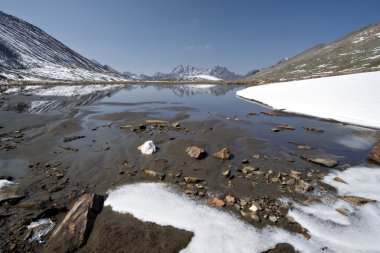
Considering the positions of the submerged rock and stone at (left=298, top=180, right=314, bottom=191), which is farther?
the submerged rock

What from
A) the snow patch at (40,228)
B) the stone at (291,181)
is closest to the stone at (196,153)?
the stone at (291,181)

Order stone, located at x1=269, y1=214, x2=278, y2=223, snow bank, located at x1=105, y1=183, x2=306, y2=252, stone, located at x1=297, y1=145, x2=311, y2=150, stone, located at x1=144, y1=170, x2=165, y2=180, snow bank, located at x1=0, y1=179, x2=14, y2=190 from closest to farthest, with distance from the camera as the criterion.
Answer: snow bank, located at x1=105, y1=183, x2=306, y2=252
stone, located at x1=269, y1=214, x2=278, y2=223
snow bank, located at x1=0, y1=179, x2=14, y2=190
stone, located at x1=144, y1=170, x2=165, y2=180
stone, located at x1=297, y1=145, x2=311, y2=150

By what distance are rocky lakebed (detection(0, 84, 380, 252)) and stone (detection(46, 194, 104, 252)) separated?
0.11 ft

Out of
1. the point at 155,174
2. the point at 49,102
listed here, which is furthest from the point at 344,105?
the point at 49,102

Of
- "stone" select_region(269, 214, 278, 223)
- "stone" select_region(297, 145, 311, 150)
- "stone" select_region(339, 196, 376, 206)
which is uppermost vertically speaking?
"stone" select_region(339, 196, 376, 206)

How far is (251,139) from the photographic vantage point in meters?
16.4

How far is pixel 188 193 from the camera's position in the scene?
9.16 meters

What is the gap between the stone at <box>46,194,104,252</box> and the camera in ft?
→ 20.9

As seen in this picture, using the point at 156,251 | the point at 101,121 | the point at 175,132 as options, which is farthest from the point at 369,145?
the point at 101,121

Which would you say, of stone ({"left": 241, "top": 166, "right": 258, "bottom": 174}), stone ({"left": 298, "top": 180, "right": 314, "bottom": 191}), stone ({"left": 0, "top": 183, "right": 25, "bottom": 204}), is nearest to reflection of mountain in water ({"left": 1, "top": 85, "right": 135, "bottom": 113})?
stone ({"left": 0, "top": 183, "right": 25, "bottom": 204})

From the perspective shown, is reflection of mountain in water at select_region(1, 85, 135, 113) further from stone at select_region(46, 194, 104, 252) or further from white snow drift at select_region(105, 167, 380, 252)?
white snow drift at select_region(105, 167, 380, 252)

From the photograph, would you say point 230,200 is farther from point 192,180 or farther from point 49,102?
point 49,102

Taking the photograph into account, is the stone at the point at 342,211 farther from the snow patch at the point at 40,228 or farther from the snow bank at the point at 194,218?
the snow patch at the point at 40,228

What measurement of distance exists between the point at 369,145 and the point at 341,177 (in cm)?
687
